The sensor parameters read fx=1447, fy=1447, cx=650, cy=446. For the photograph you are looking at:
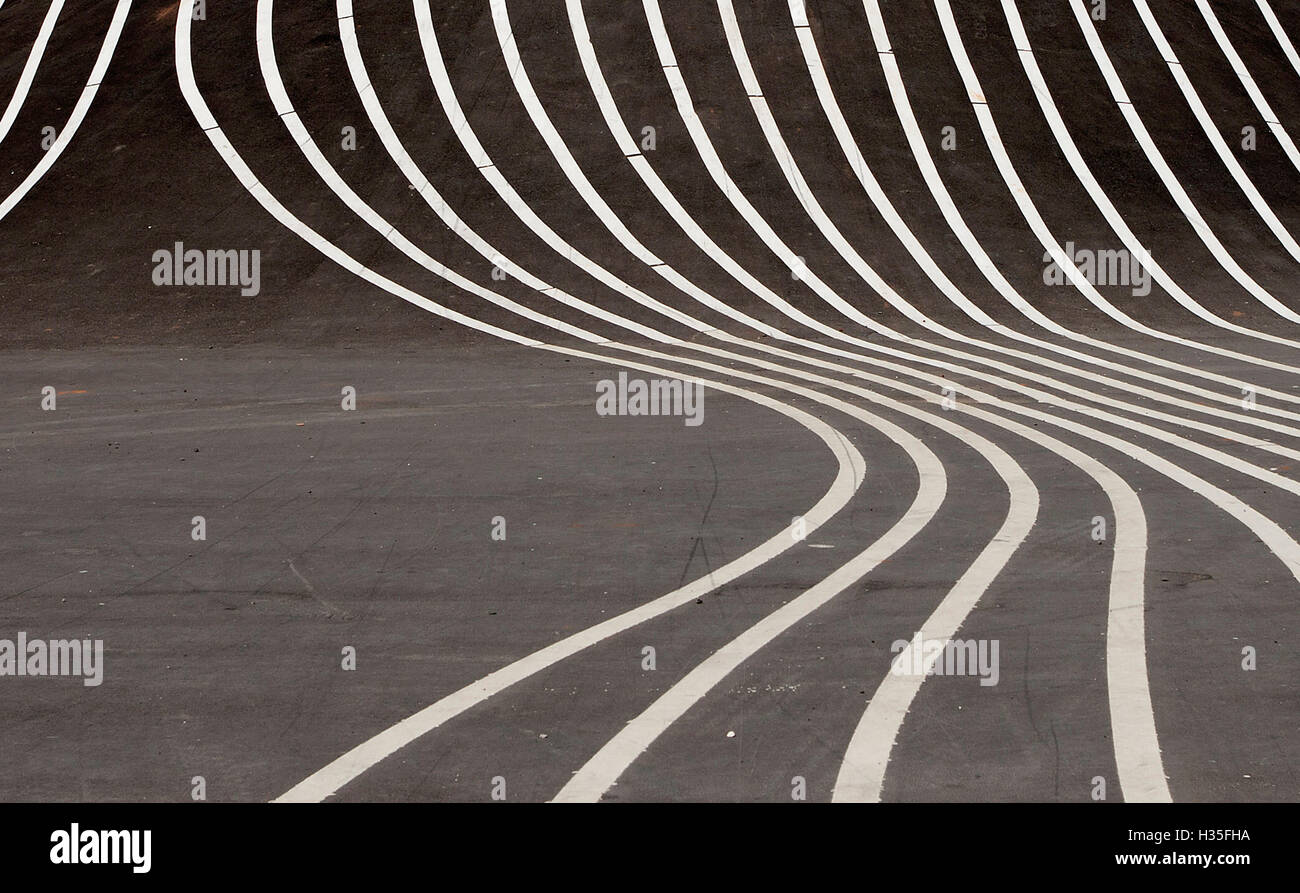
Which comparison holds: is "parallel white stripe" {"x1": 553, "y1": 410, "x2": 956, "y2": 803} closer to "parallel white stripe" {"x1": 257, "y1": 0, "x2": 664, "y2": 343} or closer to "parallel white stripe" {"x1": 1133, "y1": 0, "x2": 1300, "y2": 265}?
"parallel white stripe" {"x1": 257, "y1": 0, "x2": 664, "y2": 343}

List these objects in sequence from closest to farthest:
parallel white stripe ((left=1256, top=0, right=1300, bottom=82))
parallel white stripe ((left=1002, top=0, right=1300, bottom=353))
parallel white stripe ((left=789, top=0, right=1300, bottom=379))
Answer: parallel white stripe ((left=789, top=0, right=1300, bottom=379)), parallel white stripe ((left=1002, top=0, right=1300, bottom=353)), parallel white stripe ((left=1256, top=0, right=1300, bottom=82))

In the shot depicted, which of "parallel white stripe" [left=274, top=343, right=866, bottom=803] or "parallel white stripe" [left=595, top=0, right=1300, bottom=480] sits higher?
"parallel white stripe" [left=595, top=0, right=1300, bottom=480]

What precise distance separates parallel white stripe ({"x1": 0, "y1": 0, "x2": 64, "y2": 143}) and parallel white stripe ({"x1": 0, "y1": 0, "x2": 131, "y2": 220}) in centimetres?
110

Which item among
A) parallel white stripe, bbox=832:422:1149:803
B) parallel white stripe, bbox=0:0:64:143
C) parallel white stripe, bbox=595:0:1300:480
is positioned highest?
parallel white stripe, bbox=0:0:64:143

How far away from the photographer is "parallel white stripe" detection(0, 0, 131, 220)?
24.0 metres

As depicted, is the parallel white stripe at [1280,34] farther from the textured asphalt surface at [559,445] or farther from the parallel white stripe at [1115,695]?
the parallel white stripe at [1115,695]

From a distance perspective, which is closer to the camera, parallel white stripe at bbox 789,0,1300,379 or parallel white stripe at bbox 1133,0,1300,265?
parallel white stripe at bbox 789,0,1300,379

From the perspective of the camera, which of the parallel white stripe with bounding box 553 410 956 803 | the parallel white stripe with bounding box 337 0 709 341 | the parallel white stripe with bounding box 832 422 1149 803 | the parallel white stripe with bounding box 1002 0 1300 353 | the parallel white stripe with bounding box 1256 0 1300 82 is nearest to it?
the parallel white stripe with bounding box 832 422 1149 803

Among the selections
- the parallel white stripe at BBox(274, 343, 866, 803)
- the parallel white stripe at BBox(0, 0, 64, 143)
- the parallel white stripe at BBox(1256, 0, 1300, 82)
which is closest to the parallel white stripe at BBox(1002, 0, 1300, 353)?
the parallel white stripe at BBox(1256, 0, 1300, 82)

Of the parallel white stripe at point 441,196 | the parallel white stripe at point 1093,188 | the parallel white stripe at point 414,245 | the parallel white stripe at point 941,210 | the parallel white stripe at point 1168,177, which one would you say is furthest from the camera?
the parallel white stripe at point 1168,177

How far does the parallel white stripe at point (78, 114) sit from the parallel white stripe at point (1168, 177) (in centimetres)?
1907

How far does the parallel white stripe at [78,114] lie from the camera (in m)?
24.0

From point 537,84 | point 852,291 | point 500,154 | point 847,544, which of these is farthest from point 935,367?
point 537,84

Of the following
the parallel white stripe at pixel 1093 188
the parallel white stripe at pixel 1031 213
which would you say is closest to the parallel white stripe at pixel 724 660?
the parallel white stripe at pixel 1031 213
